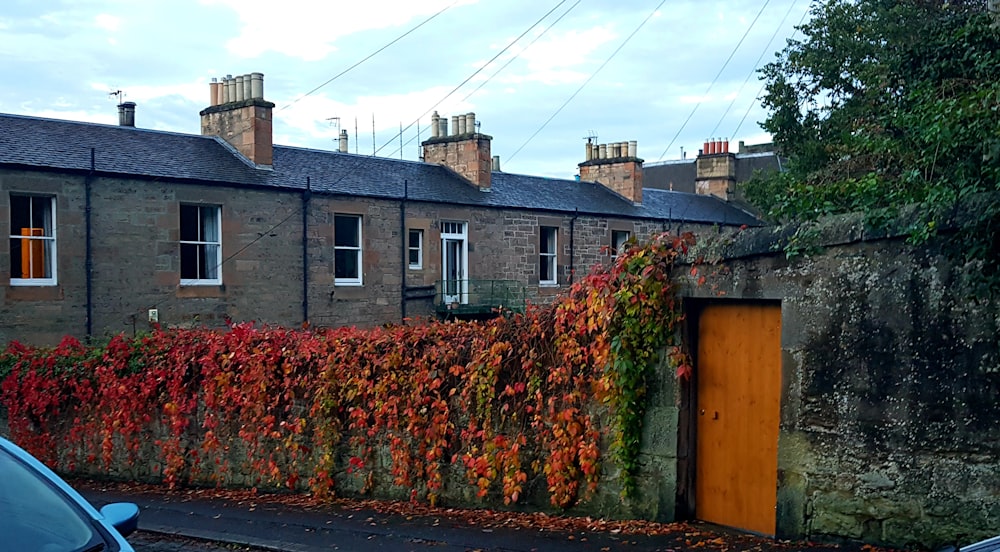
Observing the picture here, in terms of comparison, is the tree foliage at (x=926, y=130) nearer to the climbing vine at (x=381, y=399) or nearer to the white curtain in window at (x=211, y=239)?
the climbing vine at (x=381, y=399)

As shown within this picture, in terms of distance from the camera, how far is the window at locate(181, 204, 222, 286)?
→ 21688 mm

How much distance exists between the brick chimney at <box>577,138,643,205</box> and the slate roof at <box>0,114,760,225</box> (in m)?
0.44

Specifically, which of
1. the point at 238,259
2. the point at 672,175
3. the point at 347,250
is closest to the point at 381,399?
the point at 238,259

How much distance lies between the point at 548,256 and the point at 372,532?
2113cm

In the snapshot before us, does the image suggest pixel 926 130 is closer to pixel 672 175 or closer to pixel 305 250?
pixel 305 250

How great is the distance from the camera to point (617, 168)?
112 ft

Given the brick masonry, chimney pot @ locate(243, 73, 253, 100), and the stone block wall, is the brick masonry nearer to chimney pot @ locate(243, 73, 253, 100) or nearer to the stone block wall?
chimney pot @ locate(243, 73, 253, 100)

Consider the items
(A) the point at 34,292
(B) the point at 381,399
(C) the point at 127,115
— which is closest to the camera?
(B) the point at 381,399

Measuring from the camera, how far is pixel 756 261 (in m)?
7.48

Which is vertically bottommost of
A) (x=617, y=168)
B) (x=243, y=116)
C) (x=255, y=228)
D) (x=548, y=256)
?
(x=548, y=256)

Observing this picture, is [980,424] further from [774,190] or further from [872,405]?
[774,190]

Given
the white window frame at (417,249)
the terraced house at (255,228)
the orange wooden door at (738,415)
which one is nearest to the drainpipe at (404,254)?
the terraced house at (255,228)

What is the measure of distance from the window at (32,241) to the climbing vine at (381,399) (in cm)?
616

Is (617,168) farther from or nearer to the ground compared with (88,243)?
farther from the ground
